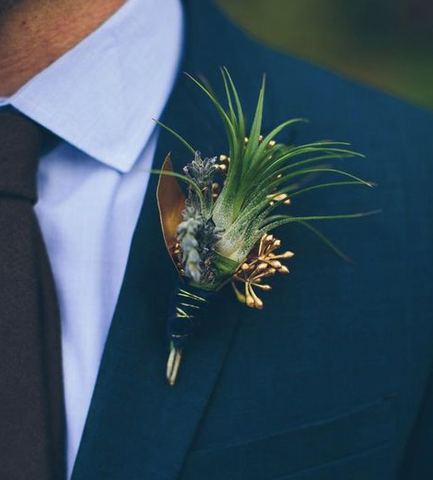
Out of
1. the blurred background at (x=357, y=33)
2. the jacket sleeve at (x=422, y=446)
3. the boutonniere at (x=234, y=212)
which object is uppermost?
the boutonniere at (x=234, y=212)

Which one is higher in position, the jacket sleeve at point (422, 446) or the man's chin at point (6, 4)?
the man's chin at point (6, 4)

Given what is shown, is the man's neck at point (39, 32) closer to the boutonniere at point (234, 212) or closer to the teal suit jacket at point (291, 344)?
the teal suit jacket at point (291, 344)

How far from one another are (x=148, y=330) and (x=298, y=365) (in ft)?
0.84

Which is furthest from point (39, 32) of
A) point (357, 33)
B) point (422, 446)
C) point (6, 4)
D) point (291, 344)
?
point (357, 33)

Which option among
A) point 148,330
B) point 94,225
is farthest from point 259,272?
point 94,225

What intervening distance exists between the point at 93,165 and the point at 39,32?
0.26 meters

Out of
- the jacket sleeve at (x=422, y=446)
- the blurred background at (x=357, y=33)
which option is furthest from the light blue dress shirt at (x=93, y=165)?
the blurred background at (x=357, y=33)

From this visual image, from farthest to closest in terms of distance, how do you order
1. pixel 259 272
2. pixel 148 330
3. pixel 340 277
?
pixel 340 277 < pixel 148 330 < pixel 259 272

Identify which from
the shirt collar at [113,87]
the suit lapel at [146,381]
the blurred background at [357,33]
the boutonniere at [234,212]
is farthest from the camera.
→ the blurred background at [357,33]

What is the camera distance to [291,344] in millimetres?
1302

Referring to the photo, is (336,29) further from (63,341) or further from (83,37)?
(63,341)

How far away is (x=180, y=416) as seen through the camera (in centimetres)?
122

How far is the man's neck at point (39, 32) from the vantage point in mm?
1366

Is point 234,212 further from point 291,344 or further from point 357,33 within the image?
point 357,33
